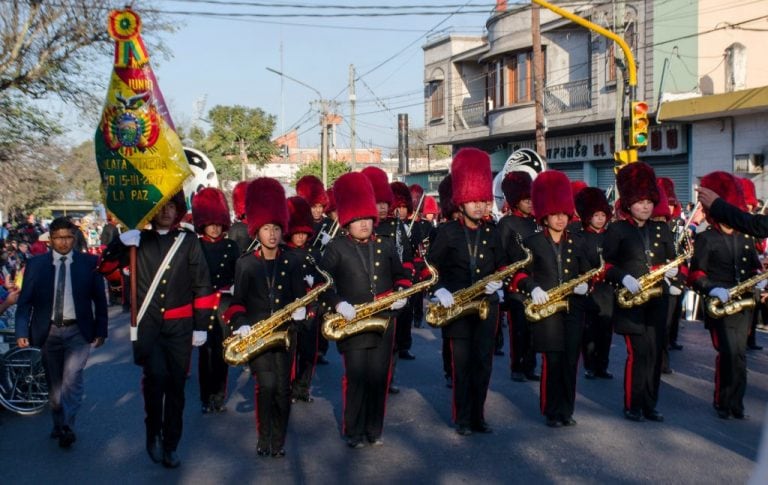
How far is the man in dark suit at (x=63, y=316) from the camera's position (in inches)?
307

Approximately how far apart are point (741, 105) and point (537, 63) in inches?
200

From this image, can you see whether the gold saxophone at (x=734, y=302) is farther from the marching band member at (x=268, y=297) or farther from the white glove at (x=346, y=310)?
the marching band member at (x=268, y=297)

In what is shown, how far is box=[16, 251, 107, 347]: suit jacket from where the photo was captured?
307 inches

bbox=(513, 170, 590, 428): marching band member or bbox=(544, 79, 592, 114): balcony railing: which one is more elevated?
bbox=(544, 79, 592, 114): balcony railing

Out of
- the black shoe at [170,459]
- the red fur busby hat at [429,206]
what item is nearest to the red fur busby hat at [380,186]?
the black shoe at [170,459]

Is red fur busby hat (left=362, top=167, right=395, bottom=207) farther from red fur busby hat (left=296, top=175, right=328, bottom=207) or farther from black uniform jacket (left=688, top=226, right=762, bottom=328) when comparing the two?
black uniform jacket (left=688, top=226, right=762, bottom=328)

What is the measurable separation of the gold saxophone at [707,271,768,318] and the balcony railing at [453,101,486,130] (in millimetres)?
29386

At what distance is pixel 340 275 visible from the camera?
7.47 meters

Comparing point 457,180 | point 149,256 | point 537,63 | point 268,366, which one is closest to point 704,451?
point 457,180

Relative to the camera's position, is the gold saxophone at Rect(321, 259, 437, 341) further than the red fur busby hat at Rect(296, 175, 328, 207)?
No

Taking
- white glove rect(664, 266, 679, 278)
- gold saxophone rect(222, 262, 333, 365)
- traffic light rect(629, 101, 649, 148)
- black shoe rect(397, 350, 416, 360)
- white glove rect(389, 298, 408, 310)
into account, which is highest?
traffic light rect(629, 101, 649, 148)

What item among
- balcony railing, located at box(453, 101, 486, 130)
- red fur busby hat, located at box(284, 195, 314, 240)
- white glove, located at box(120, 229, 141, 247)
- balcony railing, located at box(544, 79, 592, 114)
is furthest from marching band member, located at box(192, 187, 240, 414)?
balcony railing, located at box(453, 101, 486, 130)

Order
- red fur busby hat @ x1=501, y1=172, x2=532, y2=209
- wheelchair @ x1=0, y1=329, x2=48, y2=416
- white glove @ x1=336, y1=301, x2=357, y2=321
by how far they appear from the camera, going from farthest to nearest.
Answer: red fur busby hat @ x1=501, y1=172, x2=532, y2=209, wheelchair @ x1=0, y1=329, x2=48, y2=416, white glove @ x1=336, y1=301, x2=357, y2=321

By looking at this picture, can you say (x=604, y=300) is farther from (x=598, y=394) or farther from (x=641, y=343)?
(x=641, y=343)
